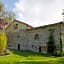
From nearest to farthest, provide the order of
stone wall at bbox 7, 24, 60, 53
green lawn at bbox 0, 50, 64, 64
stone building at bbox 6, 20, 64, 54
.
Result: green lawn at bbox 0, 50, 64, 64
stone building at bbox 6, 20, 64, 54
stone wall at bbox 7, 24, 60, 53

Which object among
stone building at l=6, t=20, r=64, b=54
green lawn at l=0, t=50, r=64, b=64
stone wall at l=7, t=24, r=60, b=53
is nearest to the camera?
green lawn at l=0, t=50, r=64, b=64

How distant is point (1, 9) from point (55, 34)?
44.2 feet

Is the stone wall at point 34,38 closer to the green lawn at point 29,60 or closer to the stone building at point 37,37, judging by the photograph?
the stone building at point 37,37

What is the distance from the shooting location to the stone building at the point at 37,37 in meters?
61.8

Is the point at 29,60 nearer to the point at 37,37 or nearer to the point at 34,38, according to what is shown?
the point at 37,37

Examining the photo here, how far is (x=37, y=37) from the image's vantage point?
6719 centimetres

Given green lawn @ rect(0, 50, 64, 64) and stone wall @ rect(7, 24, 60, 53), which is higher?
stone wall @ rect(7, 24, 60, 53)

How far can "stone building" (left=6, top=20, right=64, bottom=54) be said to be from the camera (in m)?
61.8

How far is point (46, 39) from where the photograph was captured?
6444cm

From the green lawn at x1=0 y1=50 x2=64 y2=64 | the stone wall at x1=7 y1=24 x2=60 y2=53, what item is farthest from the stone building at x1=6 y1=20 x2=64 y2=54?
the green lawn at x1=0 y1=50 x2=64 y2=64

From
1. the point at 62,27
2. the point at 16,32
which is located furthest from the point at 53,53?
the point at 16,32

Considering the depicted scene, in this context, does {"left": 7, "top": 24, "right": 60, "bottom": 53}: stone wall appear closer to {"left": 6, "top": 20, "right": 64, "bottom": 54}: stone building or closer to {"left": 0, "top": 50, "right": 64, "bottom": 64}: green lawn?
{"left": 6, "top": 20, "right": 64, "bottom": 54}: stone building

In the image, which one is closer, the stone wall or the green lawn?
the green lawn

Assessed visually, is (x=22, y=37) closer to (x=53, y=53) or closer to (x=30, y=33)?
(x=30, y=33)
